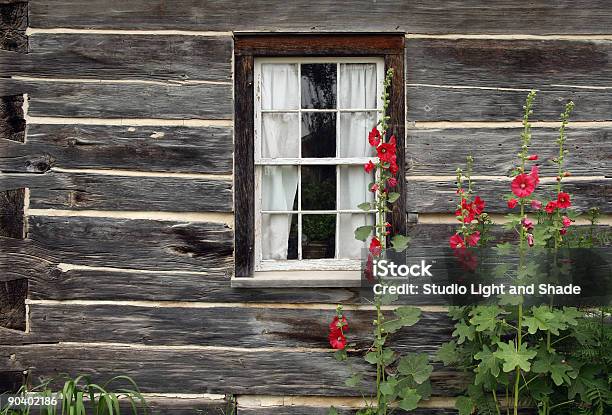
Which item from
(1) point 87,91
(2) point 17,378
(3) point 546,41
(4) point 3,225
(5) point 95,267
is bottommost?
(2) point 17,378

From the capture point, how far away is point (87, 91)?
177 inches

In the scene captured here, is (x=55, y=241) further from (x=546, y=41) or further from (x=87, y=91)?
(x=546, y=41)

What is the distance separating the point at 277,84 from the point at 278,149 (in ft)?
1.43

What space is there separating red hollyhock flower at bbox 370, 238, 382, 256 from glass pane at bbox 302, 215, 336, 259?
574mm

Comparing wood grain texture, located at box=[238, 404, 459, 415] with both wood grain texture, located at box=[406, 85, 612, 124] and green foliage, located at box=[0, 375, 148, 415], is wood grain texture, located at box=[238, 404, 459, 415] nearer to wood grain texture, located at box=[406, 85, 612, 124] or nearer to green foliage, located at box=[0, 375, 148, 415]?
green foliage, located at box=[0, 375, 148, 415]

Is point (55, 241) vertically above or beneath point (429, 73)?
beneath

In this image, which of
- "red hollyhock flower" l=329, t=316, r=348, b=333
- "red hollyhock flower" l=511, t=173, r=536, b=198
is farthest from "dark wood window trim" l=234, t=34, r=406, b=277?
"red hollyhock flower" l=511, t=173, r=536, b=198

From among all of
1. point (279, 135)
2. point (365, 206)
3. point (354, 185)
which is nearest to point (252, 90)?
point (279, 135)

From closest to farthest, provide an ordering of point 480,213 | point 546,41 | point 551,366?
point 551,366 < point 480,213 < point 546,41

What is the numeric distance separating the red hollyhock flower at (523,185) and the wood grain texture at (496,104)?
2.92 ft

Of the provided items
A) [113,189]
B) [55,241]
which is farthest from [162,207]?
[55,241]

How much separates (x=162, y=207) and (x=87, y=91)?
91 cm

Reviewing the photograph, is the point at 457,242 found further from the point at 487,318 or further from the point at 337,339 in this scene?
the point at 337,339

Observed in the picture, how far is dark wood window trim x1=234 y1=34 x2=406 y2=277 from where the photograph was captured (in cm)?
446
